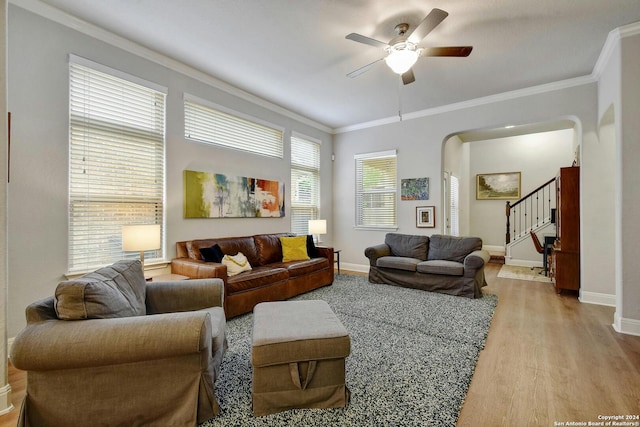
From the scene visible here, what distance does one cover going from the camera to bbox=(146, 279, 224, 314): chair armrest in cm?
222

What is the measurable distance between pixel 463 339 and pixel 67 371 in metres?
2.92

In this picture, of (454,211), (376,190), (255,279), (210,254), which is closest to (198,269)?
(210,254)

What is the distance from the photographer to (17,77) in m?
2.51

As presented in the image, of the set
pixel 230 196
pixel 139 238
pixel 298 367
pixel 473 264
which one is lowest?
pixel 298 367

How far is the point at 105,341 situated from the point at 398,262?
12.8ft

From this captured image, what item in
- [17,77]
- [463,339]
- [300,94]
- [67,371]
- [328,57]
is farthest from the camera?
[300,94]

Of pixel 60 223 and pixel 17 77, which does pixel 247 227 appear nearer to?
pixel 60 223

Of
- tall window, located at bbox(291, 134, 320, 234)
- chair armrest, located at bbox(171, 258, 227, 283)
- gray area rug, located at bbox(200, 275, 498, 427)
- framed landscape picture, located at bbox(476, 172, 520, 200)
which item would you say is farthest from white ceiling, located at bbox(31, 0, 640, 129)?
framed landscape picture, located at bbox(476, 172, 520, 200)

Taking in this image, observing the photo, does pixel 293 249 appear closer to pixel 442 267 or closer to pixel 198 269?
pixel 198 269

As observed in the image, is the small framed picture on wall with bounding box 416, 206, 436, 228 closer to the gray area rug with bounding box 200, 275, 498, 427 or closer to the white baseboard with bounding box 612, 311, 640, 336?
the gray area rug with bounding box 200, 275, 498, 427

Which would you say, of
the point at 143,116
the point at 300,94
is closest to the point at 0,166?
the point at 143,116

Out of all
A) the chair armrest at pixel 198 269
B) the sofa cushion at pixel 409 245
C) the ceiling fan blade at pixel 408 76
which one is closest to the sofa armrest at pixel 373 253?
the sofa cushion at pixel 409 245

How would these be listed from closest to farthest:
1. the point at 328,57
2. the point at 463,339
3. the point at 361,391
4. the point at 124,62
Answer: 1. the point at 361,391
2. the point at 463,339
3. the point at 124,62
4. the point at 328,57

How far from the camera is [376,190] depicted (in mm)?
5941
